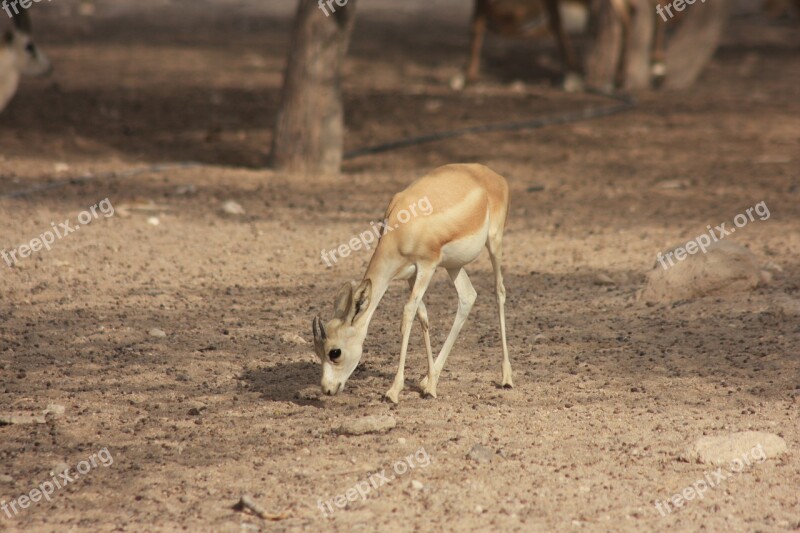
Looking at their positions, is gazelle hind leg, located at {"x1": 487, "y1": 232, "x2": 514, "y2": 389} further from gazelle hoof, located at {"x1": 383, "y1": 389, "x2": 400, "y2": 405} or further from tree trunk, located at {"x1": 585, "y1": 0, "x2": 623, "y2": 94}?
tree trunk, located at {"x1": 585, "y1": 0, "x2": 623, "y2": 94}

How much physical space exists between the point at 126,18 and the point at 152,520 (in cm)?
1880

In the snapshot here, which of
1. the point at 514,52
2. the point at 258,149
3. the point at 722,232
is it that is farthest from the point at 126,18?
the point at 722,232

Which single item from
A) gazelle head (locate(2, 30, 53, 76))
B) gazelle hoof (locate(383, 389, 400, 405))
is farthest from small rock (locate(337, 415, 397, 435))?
gazelle head (locate(2, 30, 53, 76))

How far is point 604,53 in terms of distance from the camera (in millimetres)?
14359

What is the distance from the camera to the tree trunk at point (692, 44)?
48.1 feet

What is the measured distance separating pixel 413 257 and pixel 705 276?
7.93 feet

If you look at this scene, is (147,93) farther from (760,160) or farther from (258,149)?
(760,160)

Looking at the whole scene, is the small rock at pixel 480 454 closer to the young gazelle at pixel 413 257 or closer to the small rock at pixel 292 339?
the young gazelle at pixel 413 257

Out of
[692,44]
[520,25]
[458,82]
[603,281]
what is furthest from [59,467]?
[520,25]

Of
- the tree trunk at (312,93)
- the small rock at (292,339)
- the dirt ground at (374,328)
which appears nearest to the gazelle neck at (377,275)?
the dirt ground at (374,328)

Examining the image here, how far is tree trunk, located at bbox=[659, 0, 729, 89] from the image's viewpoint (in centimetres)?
1466

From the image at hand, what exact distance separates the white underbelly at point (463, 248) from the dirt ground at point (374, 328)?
27.3 inches

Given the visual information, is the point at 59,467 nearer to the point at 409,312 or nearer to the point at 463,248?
the point at 409,312

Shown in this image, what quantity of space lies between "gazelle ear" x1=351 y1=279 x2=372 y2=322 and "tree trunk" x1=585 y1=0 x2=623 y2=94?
393 inches
